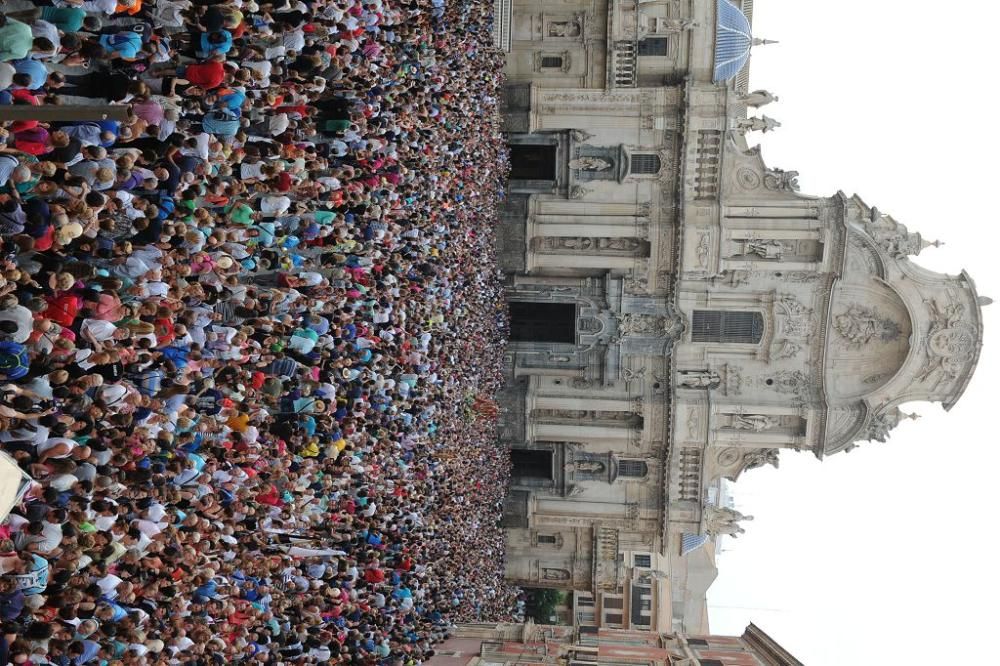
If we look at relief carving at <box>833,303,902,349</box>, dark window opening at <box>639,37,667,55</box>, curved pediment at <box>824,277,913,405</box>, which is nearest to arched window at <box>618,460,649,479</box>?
curved pediment at <box>824,277,913,405</box>

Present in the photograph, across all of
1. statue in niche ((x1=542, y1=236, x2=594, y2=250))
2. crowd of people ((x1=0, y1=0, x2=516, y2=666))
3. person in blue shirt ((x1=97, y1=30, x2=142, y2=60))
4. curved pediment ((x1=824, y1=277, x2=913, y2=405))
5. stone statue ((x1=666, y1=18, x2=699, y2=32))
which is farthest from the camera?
statue in niche ((x1=542, y1=236, x2=594, y2=250))

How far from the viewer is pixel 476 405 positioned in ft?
89.0

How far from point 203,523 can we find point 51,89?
5436mm

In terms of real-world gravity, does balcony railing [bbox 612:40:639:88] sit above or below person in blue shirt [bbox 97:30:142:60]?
above

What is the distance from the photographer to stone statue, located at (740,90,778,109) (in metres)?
29.6

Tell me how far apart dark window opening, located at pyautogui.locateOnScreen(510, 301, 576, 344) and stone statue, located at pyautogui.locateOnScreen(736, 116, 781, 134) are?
7.95m

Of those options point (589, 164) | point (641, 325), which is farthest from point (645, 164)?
point (641, 325)

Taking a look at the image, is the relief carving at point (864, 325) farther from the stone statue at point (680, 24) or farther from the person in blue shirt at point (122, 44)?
the person in blue shirt at point (122, 44)

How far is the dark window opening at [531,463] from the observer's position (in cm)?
3120

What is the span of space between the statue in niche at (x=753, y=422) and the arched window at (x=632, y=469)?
323 centimetres

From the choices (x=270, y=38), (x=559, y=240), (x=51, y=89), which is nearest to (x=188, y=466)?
(x=51, y=89)

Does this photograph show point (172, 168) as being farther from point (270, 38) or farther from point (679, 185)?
point (679, 185)

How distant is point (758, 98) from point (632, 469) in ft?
42.2

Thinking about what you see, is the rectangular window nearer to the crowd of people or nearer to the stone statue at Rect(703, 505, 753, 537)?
the stone statue at Rect(703, 505, 753, 537)
